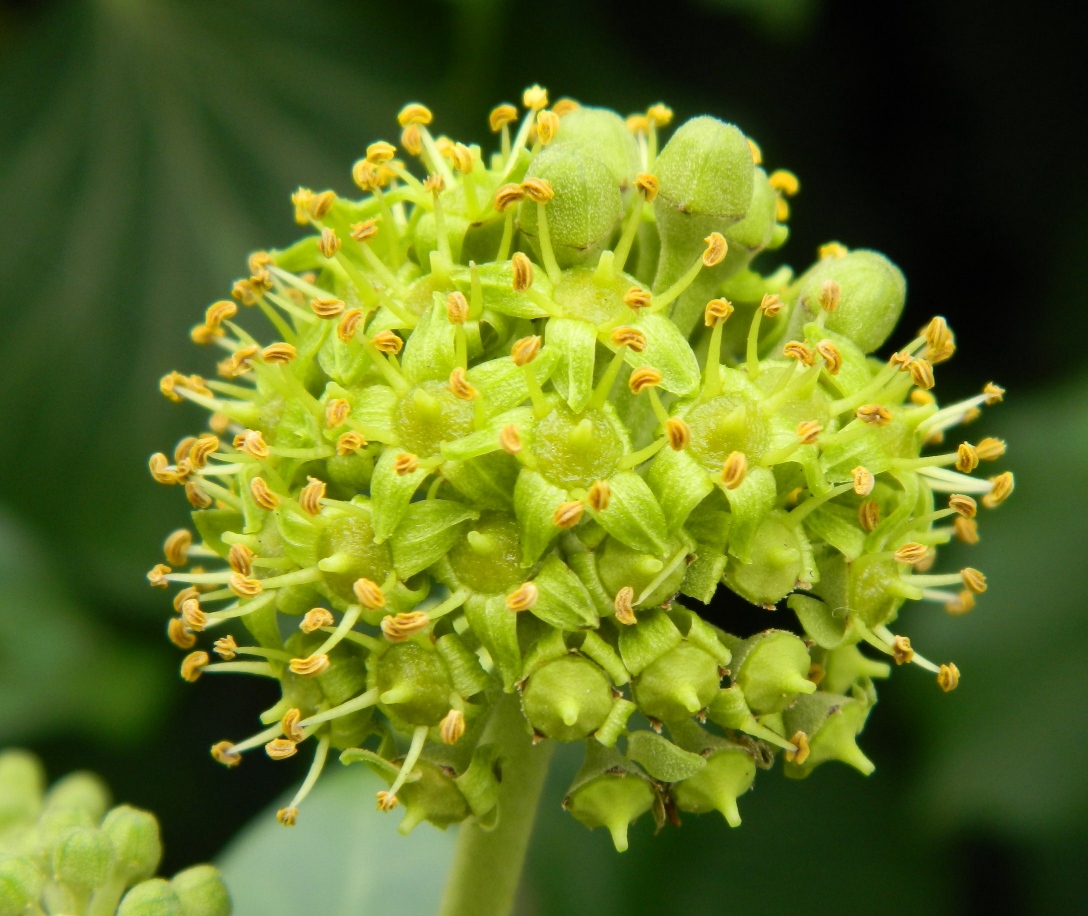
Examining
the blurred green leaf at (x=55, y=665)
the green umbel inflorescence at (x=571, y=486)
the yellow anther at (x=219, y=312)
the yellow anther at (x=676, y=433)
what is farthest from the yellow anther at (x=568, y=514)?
the blurred green leaf at (x=55, y=665)

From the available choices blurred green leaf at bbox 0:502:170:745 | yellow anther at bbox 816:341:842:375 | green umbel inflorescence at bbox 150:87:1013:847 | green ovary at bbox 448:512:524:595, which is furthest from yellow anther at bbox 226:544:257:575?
blurred green leaf at bbox 0:502:170:745

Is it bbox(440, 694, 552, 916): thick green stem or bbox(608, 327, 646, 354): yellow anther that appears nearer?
bbox(608, 327, 646, 354): yellow anther

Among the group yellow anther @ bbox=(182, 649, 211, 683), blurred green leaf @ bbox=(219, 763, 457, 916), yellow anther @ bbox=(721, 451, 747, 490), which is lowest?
blurred green leaf @ bbox=(219, 763, 457, 916)

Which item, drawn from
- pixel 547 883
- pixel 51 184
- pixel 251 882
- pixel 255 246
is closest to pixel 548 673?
pixel 251 882

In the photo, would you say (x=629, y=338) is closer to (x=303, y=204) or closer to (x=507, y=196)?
(x=507, y=196)

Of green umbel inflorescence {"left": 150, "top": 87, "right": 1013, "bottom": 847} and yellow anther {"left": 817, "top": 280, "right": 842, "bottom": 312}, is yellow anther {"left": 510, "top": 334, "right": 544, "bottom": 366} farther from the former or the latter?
yellow anther {"left": 817, "top": 280, "right": 842, "bottom": 312}

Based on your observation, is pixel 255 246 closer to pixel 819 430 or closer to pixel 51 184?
pixel 51 184
